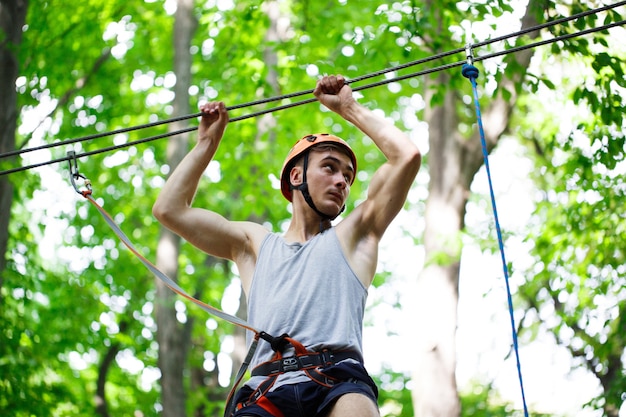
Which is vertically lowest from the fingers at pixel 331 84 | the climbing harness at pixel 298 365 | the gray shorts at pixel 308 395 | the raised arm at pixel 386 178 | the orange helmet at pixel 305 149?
the gray shorts at pixel 308 395

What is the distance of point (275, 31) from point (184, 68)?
7.08 ft

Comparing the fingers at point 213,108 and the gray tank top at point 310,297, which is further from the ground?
the fingers at point 213,108

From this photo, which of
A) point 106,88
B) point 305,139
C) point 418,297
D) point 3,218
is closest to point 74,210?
point 106,88

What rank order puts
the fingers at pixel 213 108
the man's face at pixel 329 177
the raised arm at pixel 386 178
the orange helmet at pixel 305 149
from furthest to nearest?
1. the fingers at pixel 213 108
2. the orange helmet at pixel 305 149
3. the man's face at pixel 329 177
4. the raised arm at pixel 386 178

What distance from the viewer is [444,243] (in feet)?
25.8

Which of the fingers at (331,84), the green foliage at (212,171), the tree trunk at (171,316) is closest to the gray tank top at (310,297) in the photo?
the fingers at (331,84)

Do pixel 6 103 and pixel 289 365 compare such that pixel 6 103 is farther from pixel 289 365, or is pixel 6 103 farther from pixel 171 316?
pixel 289 365

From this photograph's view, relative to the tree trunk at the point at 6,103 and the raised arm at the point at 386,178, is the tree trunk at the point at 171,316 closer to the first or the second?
the tree trunk at the point at 6,103

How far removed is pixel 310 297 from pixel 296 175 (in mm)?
695

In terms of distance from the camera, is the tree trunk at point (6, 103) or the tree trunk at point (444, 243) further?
the tree trunk at point (6, 103)

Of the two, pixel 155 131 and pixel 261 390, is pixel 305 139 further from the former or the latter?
pixel 155 131

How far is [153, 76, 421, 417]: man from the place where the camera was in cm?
324

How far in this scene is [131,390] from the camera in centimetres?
1452

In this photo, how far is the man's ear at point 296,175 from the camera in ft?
12.7
